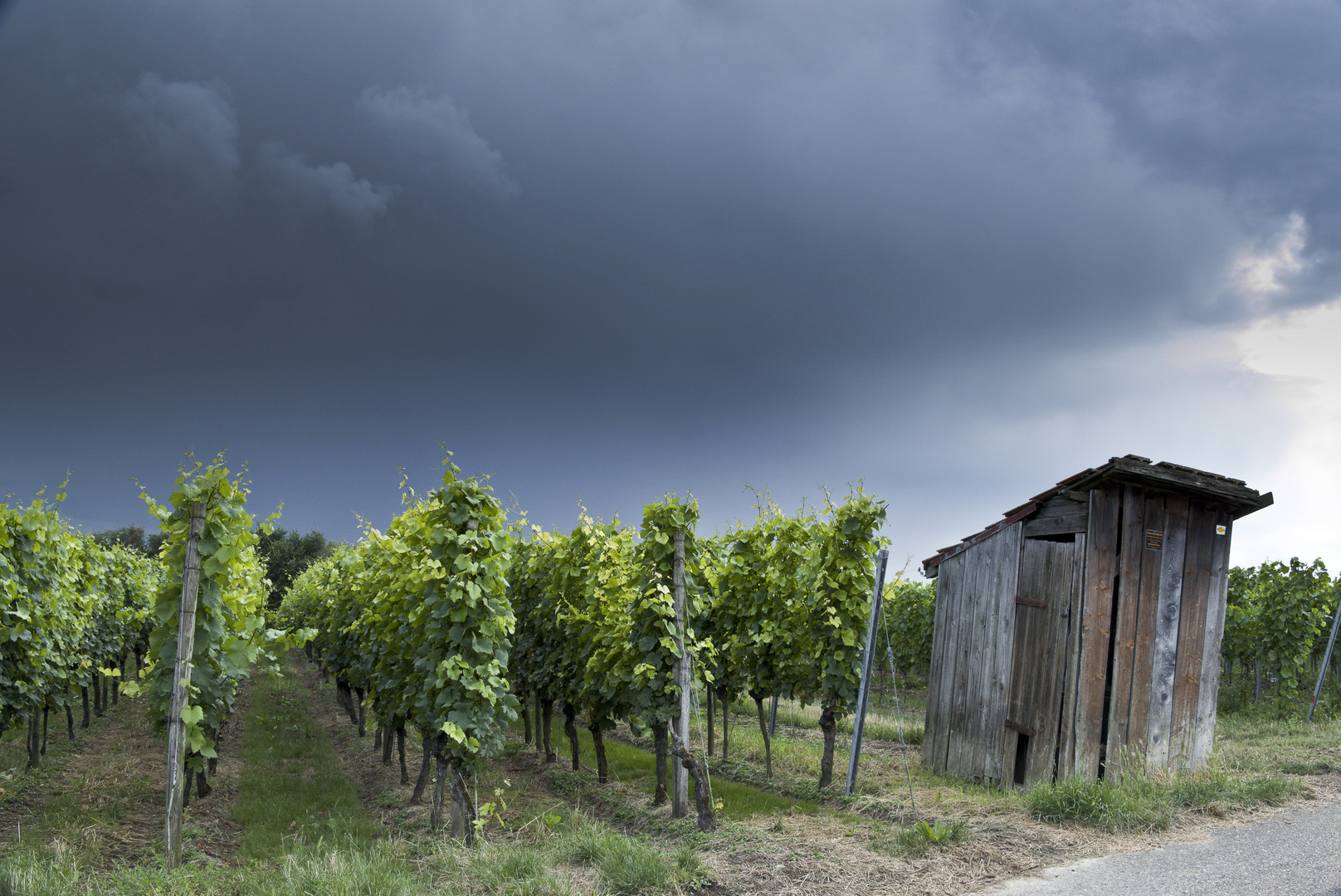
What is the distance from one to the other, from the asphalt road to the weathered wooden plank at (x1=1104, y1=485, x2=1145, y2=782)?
2.25 metres

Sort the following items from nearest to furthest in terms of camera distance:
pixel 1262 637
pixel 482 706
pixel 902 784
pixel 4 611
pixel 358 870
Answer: pixel 358 870 → pixel 482 706 → pixel 4 611 → pixel 902 784 → pixel 1262 637

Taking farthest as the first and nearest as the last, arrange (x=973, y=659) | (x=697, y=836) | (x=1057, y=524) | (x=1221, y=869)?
(x=973, y=659) < (x=1057, y=524) < (x=697, y=836) < (x=1221, y=869)

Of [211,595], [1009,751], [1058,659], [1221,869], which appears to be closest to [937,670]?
[1009,751]

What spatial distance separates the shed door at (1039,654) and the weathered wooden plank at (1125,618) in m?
0.60

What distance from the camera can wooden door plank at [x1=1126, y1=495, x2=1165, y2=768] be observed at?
365 inches

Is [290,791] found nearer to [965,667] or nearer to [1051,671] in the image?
[965,667]

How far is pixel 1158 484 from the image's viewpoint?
9.34m

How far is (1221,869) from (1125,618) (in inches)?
153

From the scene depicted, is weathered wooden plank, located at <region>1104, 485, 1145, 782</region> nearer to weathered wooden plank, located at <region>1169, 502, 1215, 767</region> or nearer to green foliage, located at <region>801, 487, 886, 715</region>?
weathered wooden plank, located at <region>1169, 502, 1215, 767</region>

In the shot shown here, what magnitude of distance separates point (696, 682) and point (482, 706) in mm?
2772

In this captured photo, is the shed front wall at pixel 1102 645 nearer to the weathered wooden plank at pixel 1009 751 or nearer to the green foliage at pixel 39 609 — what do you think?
the weathered wooden plank at pixel 1009 751

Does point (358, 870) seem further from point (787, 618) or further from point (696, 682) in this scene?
point (787, 618)

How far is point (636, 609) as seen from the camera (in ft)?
29.7

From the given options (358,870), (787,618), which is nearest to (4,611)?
(358,870)
